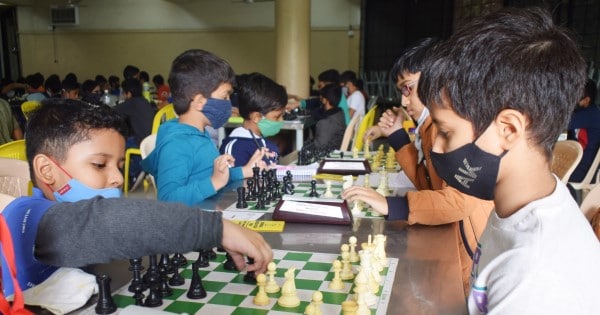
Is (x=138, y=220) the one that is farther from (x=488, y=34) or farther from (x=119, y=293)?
(x=488, y=34)

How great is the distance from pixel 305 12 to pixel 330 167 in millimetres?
6809

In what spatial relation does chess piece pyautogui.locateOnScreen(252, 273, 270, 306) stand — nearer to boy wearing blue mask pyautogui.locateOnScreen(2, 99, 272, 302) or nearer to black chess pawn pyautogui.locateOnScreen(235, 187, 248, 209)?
boy wearing blue mask pyautogui.locateOnScreen(2, 99, 272, 302)

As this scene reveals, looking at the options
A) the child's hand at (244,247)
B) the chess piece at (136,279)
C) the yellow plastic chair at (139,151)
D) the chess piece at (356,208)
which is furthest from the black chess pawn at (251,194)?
the yellow plastic chair at (139,151)

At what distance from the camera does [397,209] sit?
1961mm

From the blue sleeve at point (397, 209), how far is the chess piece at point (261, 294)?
784mm

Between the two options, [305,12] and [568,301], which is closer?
[568,301]

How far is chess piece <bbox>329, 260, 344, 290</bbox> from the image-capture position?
4.58 feet

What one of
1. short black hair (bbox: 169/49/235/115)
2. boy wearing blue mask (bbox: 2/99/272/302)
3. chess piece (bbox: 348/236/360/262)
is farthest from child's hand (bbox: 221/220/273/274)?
short black hair (bbox: 169/49/235/115)

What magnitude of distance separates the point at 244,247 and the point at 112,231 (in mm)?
332

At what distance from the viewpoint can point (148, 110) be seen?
644 centimetres

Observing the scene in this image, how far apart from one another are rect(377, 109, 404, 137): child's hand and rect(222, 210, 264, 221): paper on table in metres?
1.24

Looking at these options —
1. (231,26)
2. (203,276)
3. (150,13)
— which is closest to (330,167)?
(203,276)

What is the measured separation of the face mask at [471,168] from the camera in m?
1.19

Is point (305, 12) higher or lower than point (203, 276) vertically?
higher
